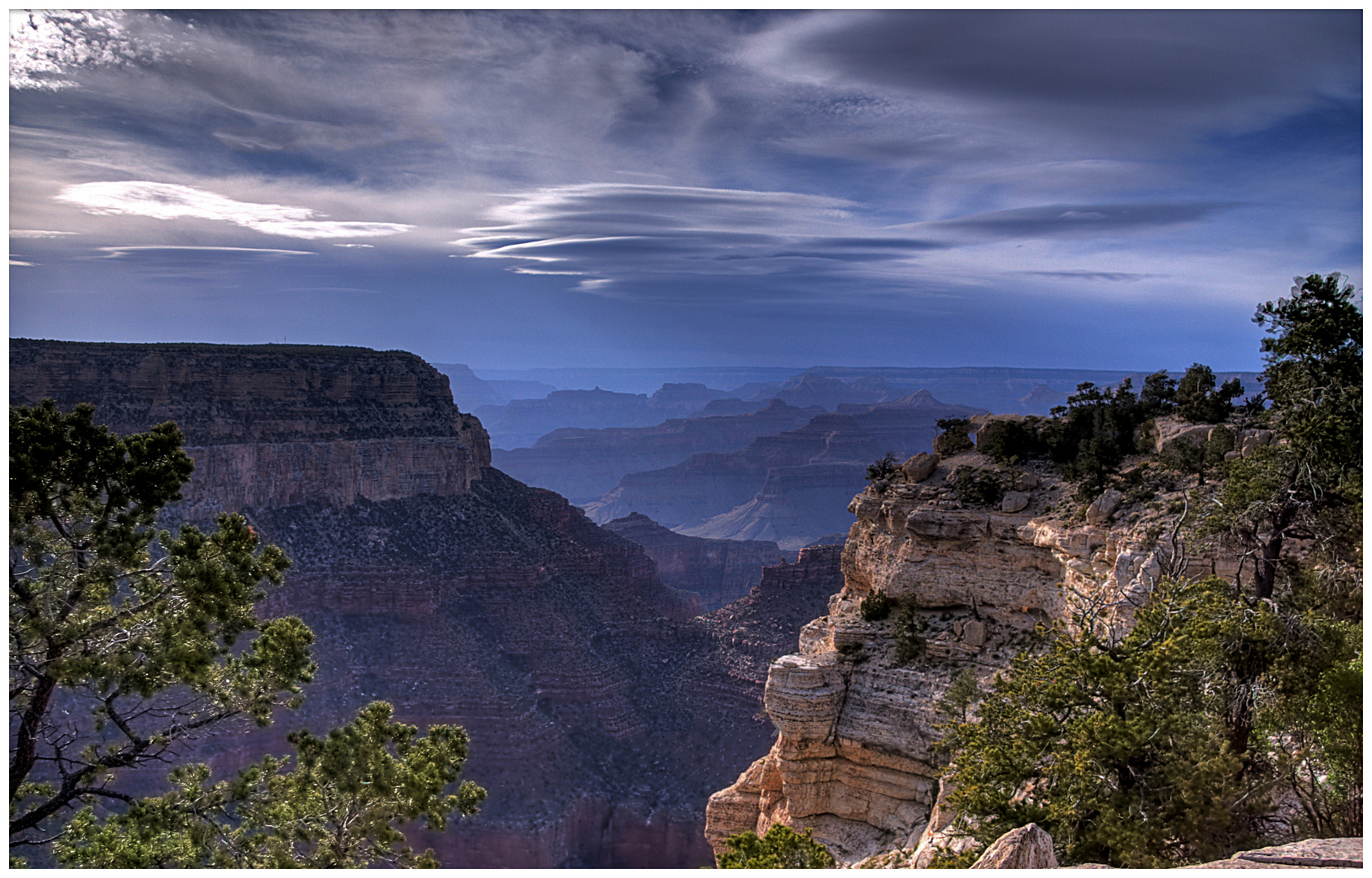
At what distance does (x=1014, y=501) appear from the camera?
20.0 metres

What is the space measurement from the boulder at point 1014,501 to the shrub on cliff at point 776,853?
1034 centimetres

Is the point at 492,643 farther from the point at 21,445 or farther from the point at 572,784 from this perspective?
the point at 21,445

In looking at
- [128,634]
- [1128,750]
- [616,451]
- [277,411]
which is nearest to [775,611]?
[277,411]

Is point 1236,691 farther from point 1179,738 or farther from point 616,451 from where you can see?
point 616,451

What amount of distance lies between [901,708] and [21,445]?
1594 centimetres

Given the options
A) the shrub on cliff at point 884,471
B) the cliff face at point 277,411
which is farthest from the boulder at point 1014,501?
the cliff face at point 277,411

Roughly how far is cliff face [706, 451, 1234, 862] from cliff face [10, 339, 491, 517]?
37865 millimetres

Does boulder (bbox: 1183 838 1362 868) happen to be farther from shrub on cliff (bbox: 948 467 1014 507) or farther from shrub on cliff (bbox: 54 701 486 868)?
shrub on cliff (bbox: 948 467 1014 507)

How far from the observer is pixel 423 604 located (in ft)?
158

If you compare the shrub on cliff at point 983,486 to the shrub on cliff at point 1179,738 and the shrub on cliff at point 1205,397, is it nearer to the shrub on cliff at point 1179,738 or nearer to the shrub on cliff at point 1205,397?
the shrub on cliff at point 1205,397

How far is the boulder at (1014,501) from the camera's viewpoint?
784 inches

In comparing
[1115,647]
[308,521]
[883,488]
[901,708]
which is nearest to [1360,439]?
[1115,647]

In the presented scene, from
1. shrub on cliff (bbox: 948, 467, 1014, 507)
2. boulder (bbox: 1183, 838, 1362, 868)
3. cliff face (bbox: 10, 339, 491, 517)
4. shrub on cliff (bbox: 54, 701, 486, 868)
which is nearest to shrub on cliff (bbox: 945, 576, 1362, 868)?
boulder (bbox: 1183, 838, 1362, 868)

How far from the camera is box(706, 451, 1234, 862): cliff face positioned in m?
17.9
